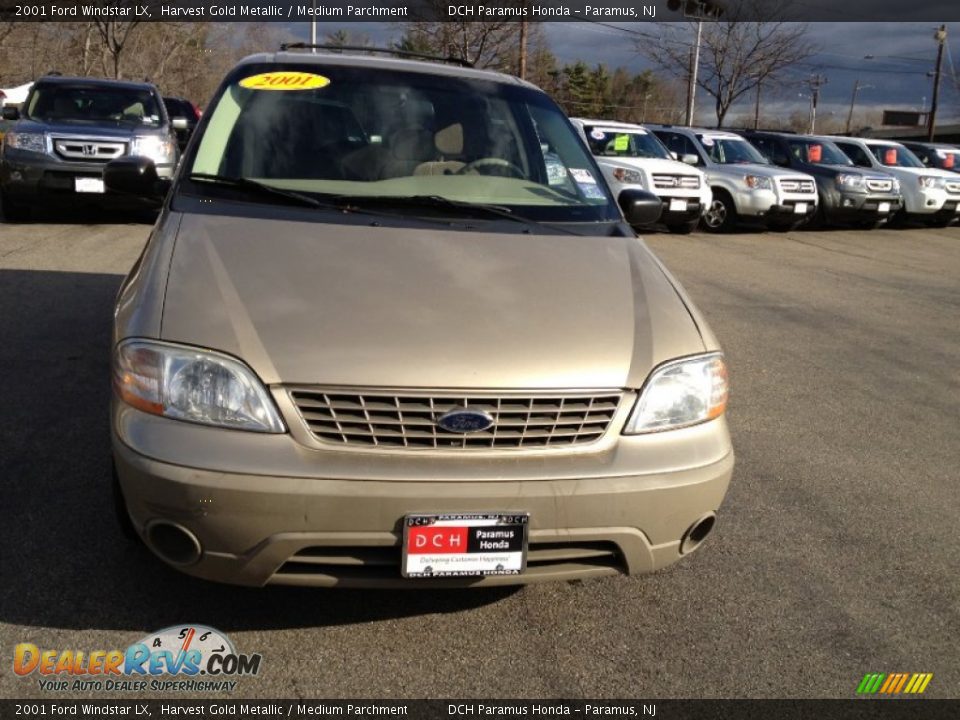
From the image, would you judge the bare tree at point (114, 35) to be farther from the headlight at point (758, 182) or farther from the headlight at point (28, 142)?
the headlight at point (758, 182)

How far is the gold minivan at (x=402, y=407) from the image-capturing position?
2.64m

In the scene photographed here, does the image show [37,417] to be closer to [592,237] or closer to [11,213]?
[592,237]

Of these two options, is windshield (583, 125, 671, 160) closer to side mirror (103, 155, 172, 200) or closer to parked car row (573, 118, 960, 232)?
parked car row (573, 118, 960, 232)

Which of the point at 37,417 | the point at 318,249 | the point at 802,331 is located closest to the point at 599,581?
the point at 318,249

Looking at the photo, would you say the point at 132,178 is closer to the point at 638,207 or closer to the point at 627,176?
the point at 638,207

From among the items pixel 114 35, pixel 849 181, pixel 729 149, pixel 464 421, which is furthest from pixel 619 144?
pixel 114 35

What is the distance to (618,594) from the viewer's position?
342 cm

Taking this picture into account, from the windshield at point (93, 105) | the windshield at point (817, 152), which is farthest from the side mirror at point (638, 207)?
the windshield at point (817, 152)

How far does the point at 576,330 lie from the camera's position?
302 centimetres

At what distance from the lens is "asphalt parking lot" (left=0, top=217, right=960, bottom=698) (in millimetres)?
2926

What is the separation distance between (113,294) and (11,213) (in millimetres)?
4989

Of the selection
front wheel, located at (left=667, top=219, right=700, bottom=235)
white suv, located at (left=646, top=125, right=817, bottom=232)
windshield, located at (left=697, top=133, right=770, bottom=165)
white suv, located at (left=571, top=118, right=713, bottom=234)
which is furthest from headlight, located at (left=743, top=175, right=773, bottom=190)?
windshield, located at (left=697, top=133, right=770, bottom=165)

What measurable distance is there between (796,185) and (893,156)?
5.48 meters

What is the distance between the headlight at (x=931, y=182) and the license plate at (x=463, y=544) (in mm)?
18958
